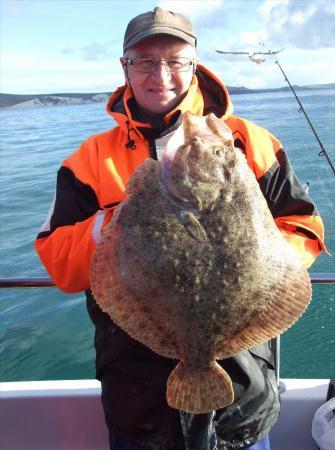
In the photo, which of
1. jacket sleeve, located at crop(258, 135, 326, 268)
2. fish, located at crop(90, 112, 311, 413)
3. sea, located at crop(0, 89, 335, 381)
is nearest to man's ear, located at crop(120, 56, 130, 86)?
fish, located at crop(90, 112, 311, 413)

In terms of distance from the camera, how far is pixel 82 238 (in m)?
1.91

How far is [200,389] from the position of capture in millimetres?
1794

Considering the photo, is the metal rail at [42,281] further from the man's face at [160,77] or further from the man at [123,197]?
the man's face at [160,77]

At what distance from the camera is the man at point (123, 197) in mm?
2113

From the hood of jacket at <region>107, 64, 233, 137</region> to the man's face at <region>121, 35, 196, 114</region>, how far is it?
0.06 meters

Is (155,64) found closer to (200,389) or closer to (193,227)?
(193,227)

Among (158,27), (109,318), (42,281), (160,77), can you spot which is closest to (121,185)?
(160,77)

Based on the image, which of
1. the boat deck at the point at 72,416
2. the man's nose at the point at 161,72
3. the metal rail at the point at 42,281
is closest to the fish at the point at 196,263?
the man's nose at the point at 161,72

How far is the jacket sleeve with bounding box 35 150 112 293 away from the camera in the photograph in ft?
6.21

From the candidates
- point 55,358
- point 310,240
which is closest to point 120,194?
point 310,240

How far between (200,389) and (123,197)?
950 mm

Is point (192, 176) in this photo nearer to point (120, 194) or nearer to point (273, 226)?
point (273, 226)

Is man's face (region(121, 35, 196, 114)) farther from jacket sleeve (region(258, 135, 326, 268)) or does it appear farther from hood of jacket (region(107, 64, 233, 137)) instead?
jacket sleeve (region(258, 135, 326, 268))

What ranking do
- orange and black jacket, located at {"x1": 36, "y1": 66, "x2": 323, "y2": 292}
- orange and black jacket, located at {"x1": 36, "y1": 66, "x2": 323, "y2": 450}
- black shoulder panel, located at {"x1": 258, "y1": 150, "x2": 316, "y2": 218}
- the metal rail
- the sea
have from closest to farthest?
orange and black jacket, located at {"x1": 36, "y1": 66, "x2": 323, "y2": 292}
orange and black jacket, located at {"x1": 36, "y1": 66, "x2": 323, "y2": 450}
black shoulder panel, located at {"x1": 258, "y1": 150, "x2": 316, "y2": 218}
the metal rail
the sea
